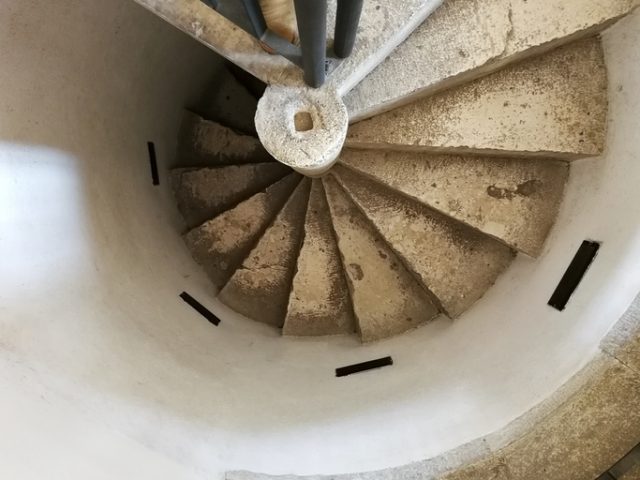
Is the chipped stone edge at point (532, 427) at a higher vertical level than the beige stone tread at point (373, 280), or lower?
lower

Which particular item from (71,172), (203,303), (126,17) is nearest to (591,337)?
(203,303)

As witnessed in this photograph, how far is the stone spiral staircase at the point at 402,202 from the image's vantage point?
3193 millimetres

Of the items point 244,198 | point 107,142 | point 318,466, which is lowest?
point 318,466

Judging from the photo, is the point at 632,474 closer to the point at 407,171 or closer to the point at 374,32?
the point at 407,171

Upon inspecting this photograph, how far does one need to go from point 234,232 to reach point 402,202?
1219 mm

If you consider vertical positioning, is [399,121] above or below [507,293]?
above

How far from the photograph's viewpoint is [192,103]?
4.66 m

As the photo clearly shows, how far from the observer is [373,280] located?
12.6ft

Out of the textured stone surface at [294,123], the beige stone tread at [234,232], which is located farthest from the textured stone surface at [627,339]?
the beige stone tread at [234,232]

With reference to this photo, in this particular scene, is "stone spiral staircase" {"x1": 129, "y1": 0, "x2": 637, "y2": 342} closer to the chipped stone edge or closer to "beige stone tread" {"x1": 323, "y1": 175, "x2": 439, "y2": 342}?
"beige stone tread" {"x1": 323, "y1": 175, "x2": 439, "y2": 342}

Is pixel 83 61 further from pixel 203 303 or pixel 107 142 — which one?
pixel 203 303

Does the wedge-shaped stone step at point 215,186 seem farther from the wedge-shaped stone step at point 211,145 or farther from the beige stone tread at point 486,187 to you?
the beige stone tread at point 486,187

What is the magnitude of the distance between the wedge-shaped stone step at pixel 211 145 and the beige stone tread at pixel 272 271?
66 centimetres

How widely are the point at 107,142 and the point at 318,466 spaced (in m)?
2.12
